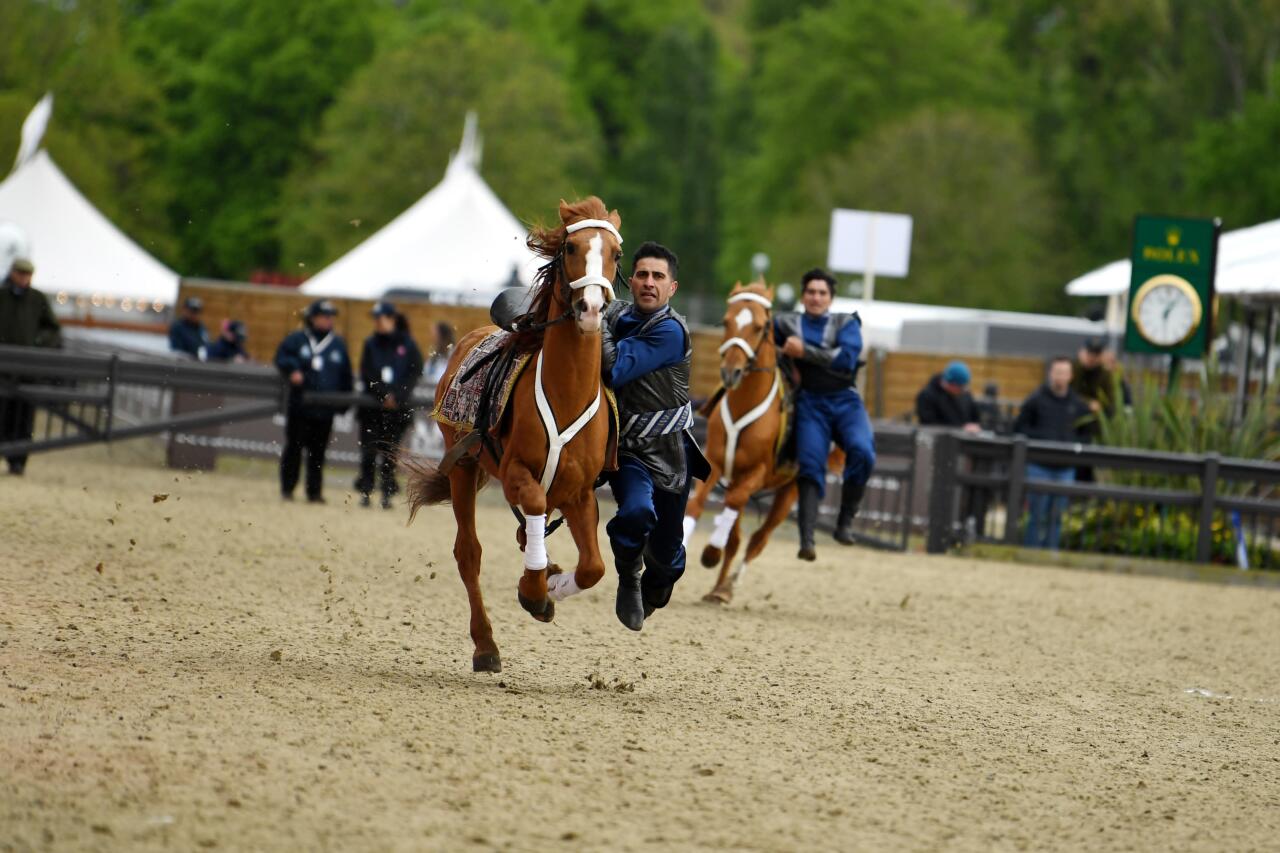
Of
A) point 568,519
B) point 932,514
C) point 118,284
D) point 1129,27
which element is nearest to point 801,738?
point 568,519

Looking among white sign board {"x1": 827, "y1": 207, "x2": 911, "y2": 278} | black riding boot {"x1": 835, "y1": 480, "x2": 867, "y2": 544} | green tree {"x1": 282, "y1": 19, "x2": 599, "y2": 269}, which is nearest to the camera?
black riding boot {"x1": 835, "y1": 480, "x2": 867, "y2": 544}

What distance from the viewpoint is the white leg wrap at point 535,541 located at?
28.1 ft

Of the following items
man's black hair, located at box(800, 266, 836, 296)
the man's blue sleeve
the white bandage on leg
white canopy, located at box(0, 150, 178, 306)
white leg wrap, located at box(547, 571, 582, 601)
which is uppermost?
white canopy, located at box(0, 150, 178, 306)

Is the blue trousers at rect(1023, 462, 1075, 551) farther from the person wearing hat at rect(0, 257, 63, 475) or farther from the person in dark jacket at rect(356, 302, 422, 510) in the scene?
the person wearing hat at rect(0, 257, 63, 475)

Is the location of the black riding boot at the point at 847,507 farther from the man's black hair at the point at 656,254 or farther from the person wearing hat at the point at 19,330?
the person wearing hat at the point at 19,330

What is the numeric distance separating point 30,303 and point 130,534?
576 cm

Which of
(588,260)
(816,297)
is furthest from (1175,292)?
(588,260)

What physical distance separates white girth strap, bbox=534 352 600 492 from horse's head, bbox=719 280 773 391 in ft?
15.1

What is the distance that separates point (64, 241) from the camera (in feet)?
129

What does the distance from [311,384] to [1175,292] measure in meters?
9.41

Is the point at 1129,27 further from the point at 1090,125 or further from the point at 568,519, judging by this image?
the point at 568,519

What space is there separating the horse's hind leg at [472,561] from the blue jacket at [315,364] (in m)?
11.0

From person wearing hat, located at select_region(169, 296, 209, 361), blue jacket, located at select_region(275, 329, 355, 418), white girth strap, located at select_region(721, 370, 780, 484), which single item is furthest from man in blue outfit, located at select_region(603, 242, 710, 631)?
person wearing hat, located at select_region(169, 296, 209, 361)

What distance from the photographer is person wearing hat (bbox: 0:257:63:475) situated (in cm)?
1958
